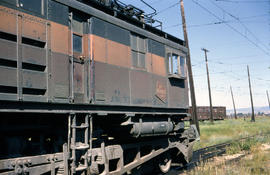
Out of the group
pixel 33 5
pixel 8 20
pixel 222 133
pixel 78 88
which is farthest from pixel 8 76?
pixel 222 133

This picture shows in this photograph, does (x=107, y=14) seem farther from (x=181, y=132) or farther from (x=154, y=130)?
(x=181, y=132)

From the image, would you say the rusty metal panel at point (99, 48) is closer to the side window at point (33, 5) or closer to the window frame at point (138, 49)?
the window frame at point (138, 49)

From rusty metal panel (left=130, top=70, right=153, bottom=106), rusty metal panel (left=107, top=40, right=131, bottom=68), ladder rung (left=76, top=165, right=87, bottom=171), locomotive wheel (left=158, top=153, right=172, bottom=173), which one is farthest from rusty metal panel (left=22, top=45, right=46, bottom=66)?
locomotive wheel (left=158, top=153, right=172, bottom=173)

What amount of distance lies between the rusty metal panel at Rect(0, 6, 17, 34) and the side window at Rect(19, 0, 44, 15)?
1.07 ft

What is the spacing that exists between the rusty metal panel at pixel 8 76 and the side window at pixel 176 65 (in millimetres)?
6319

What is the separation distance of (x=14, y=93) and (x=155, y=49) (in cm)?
570

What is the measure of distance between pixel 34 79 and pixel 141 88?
3.86m

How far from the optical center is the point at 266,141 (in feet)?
56.9

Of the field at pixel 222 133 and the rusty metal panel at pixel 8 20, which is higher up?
the rusty metal panel at pixel 8 20

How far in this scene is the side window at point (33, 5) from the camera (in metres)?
5.09

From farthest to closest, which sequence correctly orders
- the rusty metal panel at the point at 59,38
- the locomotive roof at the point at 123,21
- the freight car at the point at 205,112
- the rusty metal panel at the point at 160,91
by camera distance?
the freight car at the point at 205,112
the rusty metal panel at the point at 160,91
the locomotive roof at the point at 123,21
the rusty metal panel at the point at 59,38

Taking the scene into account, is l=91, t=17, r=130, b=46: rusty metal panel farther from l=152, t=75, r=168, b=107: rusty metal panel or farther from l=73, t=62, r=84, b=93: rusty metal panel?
l=152, t=75, r=168, b=107: rusty metal panel

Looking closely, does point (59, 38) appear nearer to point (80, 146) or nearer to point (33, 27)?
point (33, 27)

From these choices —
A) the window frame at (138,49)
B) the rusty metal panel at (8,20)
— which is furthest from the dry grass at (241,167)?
the rusty metal panel at (8,20)
